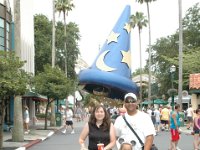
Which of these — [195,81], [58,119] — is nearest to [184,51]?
[195,81]

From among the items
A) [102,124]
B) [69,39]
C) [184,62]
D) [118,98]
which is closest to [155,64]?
[69,39]

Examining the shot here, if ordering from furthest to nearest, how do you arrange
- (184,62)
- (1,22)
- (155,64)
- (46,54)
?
(155,64)
(46,54)
(184,62)
(1,22)

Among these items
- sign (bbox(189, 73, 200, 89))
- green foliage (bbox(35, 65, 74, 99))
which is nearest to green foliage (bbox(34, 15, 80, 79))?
sign (bbox(189, 73, 200, 89))

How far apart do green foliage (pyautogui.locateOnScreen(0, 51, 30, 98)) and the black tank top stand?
33.1 feet

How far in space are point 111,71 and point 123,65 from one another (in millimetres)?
640

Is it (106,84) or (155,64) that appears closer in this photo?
(106,84)

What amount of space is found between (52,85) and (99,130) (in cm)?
2736

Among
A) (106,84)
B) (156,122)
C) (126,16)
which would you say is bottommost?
(156,122)

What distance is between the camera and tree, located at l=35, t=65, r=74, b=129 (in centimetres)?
3456

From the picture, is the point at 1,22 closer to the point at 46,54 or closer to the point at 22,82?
the point at 22,82

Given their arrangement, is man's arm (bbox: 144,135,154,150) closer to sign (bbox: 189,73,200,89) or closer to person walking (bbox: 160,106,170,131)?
person walking (bbox: 160,106,170,131)

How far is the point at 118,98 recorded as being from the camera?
23.2 metres

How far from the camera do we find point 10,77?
17609mm

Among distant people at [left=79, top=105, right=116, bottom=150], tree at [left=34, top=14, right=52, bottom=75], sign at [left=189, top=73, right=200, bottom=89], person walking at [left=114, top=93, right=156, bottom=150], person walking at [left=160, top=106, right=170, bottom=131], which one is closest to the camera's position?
person walking at [left=114, top=93, right=156, bottom=150]
